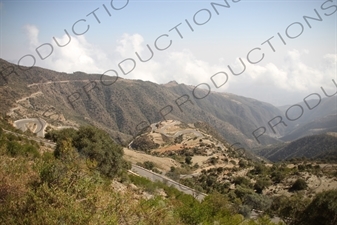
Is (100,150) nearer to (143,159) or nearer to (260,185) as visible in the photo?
(260,185)

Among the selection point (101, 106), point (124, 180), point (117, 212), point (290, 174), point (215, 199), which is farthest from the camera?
point (101, 106)

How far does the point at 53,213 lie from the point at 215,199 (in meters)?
11.5

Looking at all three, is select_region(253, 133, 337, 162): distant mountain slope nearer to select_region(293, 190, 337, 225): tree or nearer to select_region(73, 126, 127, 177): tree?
select_region(293, 190, 337, 225): tree

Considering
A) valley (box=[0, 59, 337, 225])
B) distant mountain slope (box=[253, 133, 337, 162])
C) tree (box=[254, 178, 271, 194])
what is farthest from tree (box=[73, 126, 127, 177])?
distant mountain slope (box=[253, 133, 337, 162])

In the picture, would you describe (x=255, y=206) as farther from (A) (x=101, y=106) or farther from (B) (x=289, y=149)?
(B) (x=289, y=149)

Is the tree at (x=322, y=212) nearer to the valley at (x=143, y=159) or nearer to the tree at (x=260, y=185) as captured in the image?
the valley at (x=143, y=159)

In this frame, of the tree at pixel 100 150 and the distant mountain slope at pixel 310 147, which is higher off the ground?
the tree at pixel 100 150

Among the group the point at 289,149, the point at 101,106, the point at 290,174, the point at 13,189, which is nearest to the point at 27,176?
the point at 13,189

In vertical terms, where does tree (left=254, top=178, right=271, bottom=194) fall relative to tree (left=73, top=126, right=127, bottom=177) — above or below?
below

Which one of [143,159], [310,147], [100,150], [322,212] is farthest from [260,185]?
[310,147]

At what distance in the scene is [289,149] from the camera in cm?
17050

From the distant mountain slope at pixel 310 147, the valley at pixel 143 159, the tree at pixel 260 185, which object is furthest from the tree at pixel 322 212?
the distant mountain slope at pixel 310 147

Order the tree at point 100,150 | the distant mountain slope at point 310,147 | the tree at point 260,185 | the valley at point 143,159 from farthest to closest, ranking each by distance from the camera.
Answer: the distant mountain slope at point 310,147, the tree at point 260,185, the tree at point 100,150, the valley at point 143,159

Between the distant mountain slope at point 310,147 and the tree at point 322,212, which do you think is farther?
the distant mountain slope at point 310,147
